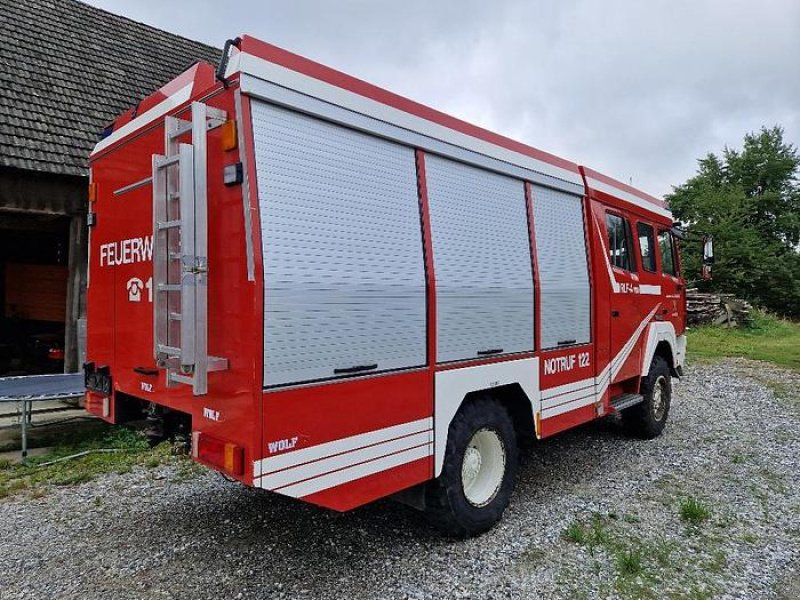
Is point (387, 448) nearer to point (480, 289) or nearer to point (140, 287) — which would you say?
point (480, 289)

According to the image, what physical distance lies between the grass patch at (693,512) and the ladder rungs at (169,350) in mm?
4040

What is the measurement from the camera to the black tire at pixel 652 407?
→ 6.70m

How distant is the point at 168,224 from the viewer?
3.10 meters

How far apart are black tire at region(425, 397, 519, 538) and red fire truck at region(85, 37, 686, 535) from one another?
2cm

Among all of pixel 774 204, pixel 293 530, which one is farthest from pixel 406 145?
pixel 774 204

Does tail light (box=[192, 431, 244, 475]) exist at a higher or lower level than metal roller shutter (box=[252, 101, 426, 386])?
lower

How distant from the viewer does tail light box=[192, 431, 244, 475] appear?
112 inches

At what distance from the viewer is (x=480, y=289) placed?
162 inches

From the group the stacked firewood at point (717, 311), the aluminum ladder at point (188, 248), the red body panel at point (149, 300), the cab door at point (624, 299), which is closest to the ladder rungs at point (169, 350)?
the aluminum ladder at point (188, 248)

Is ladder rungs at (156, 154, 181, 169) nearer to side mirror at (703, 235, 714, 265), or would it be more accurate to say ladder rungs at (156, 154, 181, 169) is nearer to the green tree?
side mirror at (703, 235, 714, 265)

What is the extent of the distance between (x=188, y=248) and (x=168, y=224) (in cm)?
28

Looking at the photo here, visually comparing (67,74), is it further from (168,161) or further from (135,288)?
(168,161)

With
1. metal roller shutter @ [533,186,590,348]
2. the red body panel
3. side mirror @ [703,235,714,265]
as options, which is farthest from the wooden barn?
side mirror @ [703,235,714,265]

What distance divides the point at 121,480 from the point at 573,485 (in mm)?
4196
